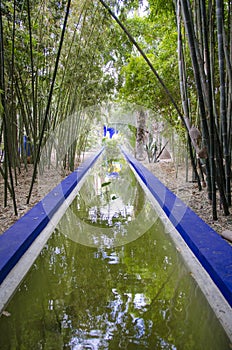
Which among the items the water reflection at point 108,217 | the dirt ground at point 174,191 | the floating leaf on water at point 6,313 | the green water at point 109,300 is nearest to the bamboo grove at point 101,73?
the dirt ground at point 174,191

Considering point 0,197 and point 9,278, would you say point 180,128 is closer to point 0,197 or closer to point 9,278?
point 0,197

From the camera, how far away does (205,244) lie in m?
2.10

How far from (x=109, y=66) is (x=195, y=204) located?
16.8ft

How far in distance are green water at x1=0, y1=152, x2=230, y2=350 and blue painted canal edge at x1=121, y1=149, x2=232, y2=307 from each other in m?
0.12

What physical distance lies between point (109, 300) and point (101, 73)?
594cm

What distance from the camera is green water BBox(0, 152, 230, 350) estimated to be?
1320 millimetres

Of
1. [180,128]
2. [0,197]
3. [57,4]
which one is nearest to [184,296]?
[0,197]

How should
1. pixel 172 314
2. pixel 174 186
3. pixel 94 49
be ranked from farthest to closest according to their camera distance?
1. pixel 94 49
2. pixel 174 186
3. pixel 172 314

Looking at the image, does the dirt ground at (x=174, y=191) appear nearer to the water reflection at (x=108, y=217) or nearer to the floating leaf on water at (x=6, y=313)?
the water reflection at (x=108, y=217)

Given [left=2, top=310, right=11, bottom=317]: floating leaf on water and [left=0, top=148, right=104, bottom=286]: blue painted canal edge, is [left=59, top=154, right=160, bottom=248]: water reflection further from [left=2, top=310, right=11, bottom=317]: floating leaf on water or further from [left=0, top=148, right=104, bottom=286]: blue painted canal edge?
[left=2, top=310, right=11, bottom=317]: floating leaf on water

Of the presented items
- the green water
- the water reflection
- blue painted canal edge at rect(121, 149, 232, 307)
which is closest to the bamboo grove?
blue painted canal edge at rect(121, 149, 232, 307)

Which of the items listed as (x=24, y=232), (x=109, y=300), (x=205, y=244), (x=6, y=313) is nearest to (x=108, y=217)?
(x=24, y=232)

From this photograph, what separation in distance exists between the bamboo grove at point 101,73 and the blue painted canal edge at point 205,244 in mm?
306

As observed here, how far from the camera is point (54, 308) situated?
5.07 feet
